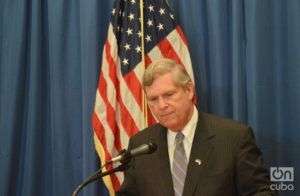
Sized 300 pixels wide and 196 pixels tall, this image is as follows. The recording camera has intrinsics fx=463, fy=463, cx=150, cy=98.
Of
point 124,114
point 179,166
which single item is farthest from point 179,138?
point 124,114

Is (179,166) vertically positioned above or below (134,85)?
below

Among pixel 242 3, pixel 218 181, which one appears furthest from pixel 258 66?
pixel 218 181

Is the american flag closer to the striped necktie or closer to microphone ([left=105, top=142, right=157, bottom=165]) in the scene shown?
the striped necktie

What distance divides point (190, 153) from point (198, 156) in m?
0.04

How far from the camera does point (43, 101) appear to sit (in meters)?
3.58

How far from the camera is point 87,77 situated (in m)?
3.32

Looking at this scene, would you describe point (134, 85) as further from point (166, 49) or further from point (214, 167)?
point (214, 167)

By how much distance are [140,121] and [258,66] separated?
34.1 inches

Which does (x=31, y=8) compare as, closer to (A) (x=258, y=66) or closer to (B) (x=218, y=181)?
(A) (x=258, y=66)

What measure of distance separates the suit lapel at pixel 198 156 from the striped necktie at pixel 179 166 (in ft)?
0.15

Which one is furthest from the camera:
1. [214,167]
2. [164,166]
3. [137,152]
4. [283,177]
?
[283,177]

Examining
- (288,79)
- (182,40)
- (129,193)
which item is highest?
(182,40)

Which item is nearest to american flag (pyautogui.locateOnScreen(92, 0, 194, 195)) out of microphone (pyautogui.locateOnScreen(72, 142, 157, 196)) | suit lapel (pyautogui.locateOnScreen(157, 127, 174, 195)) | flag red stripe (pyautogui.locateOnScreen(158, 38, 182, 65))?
flag red stripe (pyautogui.locateOnScreen(158, 38, 182, 65))

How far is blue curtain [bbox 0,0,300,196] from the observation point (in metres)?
3.04
